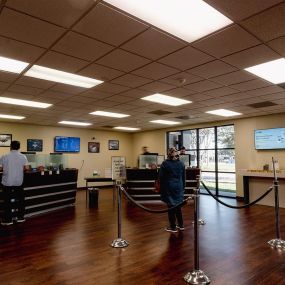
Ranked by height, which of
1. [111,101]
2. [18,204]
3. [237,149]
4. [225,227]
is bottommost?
[225,227]

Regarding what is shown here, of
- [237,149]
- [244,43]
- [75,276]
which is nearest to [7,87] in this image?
[75,276]

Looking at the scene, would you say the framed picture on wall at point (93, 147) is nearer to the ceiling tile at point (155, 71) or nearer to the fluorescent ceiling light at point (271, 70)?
the ceiling tile at point (155, 71)

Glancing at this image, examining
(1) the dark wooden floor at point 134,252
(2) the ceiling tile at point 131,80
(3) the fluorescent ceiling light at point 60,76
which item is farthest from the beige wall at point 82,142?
(2) the ceiling tile at point 131,80

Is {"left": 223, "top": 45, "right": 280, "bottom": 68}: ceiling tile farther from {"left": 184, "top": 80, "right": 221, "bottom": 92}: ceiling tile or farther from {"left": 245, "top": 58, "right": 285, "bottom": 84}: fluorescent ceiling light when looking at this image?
{"left": 184, "top": 80, "right": 221, "bottom": 92}: ceiling tile

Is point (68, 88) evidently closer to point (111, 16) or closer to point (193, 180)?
point (111, 16)

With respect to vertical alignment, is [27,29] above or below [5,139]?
above

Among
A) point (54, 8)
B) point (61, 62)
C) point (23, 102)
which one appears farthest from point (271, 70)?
point (23, 102)

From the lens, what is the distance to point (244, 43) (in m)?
3.19

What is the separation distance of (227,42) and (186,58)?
654 mm

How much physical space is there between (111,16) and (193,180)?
636 centimetres

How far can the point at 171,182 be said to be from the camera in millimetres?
4645

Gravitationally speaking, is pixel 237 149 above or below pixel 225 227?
above

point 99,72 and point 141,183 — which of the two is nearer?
point 99,72

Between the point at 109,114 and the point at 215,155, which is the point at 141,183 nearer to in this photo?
the point at 109,114
